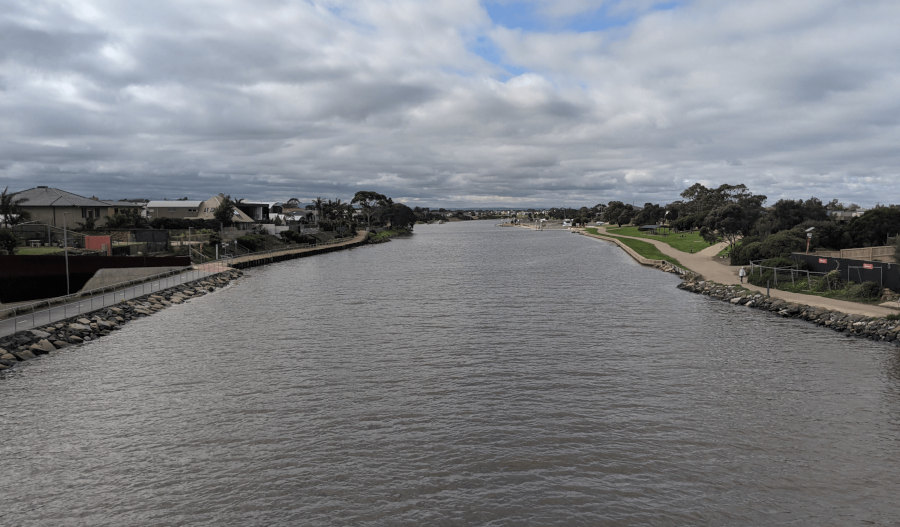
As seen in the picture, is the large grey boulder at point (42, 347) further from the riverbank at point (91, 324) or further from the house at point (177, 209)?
the house at point (177, 209)

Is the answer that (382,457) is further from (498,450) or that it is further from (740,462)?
(740,462)

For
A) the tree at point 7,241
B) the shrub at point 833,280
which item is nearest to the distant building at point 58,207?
the tree at point 7,241

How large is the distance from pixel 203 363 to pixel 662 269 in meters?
Result: 56.2

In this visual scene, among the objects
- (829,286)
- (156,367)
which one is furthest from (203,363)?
(829,286)

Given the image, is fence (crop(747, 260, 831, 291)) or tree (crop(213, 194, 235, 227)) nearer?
fence (crop(747, 260, 831, 291))

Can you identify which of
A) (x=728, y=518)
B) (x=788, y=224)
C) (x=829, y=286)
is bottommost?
(x=728, y=518)

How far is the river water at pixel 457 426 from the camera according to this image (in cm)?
1330

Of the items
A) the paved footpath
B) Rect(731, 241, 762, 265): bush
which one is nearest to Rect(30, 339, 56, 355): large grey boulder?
the paved footpath

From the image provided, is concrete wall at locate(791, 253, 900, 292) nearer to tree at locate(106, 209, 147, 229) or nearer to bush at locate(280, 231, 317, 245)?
tree at locate(106, 209, 147, 229)

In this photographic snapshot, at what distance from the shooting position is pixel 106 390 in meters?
21.6

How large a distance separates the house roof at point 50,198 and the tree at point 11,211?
182 cm

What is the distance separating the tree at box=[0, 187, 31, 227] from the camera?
221ft

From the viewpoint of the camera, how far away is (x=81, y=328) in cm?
3077

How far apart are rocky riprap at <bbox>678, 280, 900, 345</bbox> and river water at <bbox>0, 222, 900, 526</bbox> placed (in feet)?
4.33
